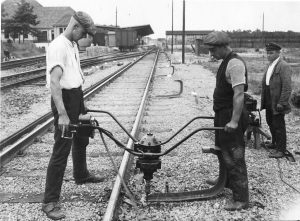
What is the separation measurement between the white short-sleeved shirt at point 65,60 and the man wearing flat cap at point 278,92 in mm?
3343

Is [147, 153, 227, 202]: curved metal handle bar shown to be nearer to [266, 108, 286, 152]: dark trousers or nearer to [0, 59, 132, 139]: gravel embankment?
[266, 108, 286, 152]: dark trousers

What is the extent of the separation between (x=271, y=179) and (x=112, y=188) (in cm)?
216

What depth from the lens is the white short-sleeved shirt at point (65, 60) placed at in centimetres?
406

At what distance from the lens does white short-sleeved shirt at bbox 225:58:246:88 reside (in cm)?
408

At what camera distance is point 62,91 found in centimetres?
430

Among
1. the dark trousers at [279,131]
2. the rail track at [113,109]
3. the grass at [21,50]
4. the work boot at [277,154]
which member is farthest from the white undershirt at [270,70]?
the grass at [21,50]

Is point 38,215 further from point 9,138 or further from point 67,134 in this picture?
point 9,138

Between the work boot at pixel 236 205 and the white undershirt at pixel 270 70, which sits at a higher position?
the white undershirt at pixel 270 70

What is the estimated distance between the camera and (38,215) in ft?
13.8

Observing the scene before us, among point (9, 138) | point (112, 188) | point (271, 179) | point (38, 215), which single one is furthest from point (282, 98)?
point (9, 138)

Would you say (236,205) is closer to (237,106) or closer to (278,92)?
(237,106)

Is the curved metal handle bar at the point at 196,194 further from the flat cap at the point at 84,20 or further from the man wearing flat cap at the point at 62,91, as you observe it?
the flat cap at the point at 84,20

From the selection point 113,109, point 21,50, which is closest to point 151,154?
point 113,109

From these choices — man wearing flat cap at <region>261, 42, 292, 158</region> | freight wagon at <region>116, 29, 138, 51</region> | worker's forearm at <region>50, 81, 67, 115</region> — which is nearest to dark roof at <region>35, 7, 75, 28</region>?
freight wagon at <region>116, 29, 138, 51</region>
